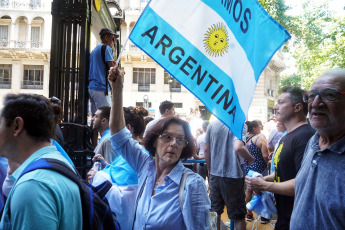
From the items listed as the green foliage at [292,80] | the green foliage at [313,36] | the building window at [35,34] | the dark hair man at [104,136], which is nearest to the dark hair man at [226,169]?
the dark hair man at [104,136]

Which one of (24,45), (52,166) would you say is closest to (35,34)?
(24,45)

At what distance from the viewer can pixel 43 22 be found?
3403 cm

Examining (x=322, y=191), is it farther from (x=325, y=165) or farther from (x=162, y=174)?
(x=162, y=174)

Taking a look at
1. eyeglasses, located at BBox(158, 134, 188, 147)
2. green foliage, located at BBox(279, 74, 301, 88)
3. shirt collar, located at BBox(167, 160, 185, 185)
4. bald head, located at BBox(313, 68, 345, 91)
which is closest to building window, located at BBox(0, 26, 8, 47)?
eyeglasses, located at BBox(158, 134, 188, 147)

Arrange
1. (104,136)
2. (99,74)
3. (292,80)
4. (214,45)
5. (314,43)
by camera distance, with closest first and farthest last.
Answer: (214,45)
(104,136)
(99,74)
(314,43)
(292,80)

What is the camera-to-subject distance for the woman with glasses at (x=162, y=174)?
2.35 meters

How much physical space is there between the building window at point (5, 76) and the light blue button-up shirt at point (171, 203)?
3493 cm

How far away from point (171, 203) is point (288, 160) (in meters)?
1.31

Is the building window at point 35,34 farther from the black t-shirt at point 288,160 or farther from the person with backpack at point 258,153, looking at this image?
the black t-shirt at point 288,160

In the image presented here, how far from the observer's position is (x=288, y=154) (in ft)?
10.0

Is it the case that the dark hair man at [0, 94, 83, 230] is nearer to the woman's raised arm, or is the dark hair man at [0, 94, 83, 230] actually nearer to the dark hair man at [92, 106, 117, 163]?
the woman's raised arm

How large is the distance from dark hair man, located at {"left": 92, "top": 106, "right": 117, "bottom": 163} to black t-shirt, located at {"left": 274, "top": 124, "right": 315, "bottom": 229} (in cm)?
197

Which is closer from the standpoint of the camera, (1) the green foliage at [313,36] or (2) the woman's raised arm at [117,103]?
(2) the woman's raised arm at [117,103]

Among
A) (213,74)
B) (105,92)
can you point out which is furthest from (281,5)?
(213,74)
